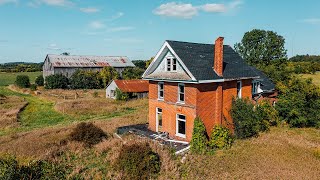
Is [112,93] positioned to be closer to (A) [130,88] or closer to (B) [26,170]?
(A) [130,88]

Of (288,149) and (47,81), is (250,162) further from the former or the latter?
(47,81)

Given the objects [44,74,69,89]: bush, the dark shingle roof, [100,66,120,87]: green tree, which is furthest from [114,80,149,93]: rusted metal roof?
the dark shingle roof

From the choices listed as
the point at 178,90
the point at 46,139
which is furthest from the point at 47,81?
the point at 178,90

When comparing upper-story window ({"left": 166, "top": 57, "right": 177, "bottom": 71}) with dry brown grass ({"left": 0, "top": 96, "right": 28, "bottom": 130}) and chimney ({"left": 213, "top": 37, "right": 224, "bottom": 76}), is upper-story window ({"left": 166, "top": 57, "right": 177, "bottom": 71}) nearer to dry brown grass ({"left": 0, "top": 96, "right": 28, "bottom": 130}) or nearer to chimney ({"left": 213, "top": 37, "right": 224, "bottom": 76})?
chimney ({"left": 213, "top": 37, "right": 224, "bottom": 76})

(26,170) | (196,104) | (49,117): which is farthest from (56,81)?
(26,170)

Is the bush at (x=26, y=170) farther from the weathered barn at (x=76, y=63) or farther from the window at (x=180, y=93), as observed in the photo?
the weathered barn at (x=76, y=63)

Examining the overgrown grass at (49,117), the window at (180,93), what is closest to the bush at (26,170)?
the window at (180,93)

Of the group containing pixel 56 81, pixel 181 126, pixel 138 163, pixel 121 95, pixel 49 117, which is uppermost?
pixel 56 81
